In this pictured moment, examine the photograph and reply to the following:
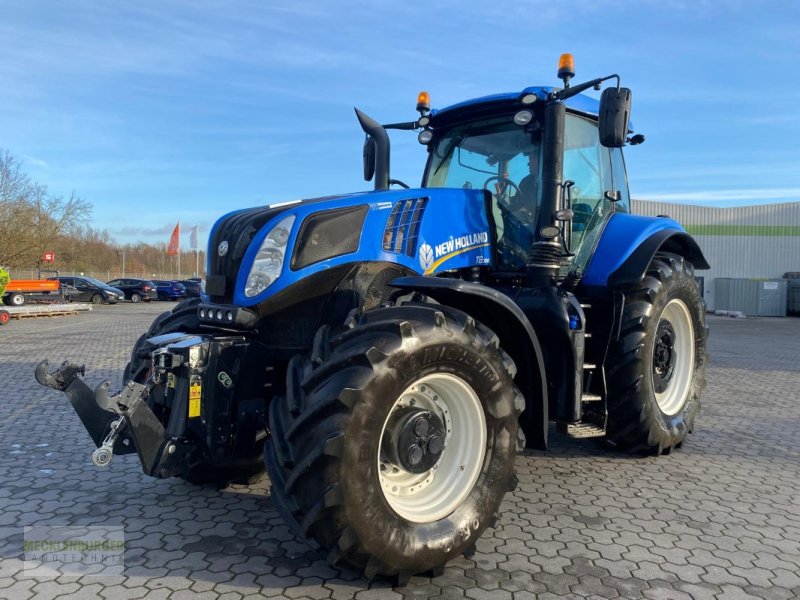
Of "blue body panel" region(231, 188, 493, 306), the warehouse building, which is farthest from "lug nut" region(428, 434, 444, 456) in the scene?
the warehouse building

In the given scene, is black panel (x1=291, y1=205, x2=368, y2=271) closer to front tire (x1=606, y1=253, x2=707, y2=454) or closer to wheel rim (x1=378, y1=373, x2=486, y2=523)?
wheel rim (x1=378, y1=373, x2=486, y2=523)

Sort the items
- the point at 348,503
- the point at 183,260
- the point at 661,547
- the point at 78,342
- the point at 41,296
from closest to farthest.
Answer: the point at 348,503
the point at 661,547
the point at 78,342
the point at 41,296
the point at 183,260

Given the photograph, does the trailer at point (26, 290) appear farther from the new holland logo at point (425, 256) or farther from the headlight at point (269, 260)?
the new holland logo at point (425, 256)

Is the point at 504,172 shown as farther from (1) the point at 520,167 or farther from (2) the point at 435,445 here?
(2) the point at 435,445

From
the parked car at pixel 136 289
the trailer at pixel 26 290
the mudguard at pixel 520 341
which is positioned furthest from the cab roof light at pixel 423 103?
the parked car at pixel 136 289

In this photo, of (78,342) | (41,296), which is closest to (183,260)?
(41,296)

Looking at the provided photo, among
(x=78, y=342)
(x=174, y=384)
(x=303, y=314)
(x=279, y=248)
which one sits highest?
(x=279, y=248)

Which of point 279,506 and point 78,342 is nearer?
point 279,506

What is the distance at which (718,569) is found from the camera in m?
3.24

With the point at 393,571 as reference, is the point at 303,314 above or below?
above

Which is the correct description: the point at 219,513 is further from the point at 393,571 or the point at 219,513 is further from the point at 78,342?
the point at 78,342

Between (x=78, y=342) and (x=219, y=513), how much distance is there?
37.4ft

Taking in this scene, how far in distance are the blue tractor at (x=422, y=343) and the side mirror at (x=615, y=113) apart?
1cm

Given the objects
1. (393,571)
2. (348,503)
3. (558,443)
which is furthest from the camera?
(558,443)
